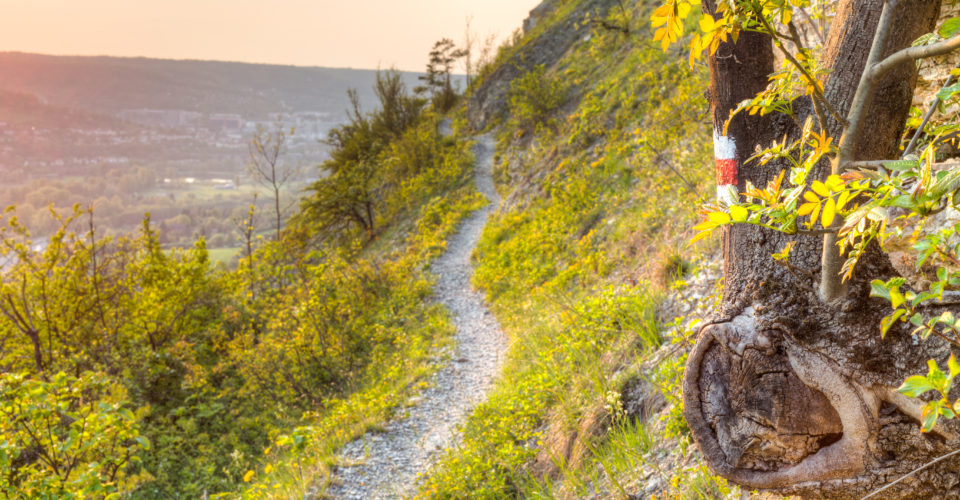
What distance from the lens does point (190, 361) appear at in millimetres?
10008

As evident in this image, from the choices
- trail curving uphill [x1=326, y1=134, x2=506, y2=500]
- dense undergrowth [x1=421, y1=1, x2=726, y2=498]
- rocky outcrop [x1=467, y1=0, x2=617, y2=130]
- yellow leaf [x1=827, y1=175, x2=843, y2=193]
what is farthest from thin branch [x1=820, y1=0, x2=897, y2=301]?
rocky outcrop [x1=467, y1=0, x2=617, y2=130]

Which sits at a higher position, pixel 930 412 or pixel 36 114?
pixel 36 114

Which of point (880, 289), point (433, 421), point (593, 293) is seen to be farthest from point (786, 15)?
point (433, 421)

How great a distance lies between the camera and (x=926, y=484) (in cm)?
164

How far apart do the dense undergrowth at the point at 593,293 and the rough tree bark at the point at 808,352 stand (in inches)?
27.3

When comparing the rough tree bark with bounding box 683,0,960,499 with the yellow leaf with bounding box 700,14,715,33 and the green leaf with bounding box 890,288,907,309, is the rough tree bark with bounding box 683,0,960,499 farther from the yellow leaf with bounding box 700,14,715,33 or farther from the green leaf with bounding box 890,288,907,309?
the yellow leaf with bounding box 700,14,715,33

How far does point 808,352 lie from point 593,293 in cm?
476

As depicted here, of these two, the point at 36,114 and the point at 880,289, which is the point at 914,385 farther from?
the point at 36,114

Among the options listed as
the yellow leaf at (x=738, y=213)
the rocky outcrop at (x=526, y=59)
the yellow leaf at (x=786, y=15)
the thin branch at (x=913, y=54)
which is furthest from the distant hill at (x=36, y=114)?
the thin branch at (x=913, y=54)

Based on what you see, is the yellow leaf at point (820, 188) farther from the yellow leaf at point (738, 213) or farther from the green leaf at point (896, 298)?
the green leaf at point (896, 298)

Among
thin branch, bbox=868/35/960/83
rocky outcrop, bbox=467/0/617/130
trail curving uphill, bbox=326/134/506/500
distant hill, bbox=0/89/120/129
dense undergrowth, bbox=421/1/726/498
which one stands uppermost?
distant hill, bbox=0/89/120/129

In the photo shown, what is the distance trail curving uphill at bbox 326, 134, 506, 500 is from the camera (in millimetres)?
4859

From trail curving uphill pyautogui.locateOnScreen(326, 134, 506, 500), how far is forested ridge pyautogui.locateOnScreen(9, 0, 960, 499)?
0.38ft

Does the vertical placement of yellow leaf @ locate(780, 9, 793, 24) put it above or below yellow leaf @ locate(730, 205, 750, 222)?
above
